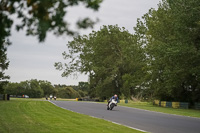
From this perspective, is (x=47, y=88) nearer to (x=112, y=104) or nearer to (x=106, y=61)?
(x=106, y=61)

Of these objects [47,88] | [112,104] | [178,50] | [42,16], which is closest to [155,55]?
[178,50]

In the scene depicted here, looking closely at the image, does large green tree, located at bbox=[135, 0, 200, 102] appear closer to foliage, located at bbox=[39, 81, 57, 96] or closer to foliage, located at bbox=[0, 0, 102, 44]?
foliage, located at bbox=[0, 0, 102, 44]

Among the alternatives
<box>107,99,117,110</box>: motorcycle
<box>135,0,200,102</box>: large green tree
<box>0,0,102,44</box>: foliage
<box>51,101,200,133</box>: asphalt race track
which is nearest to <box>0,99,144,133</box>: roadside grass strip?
<box>51,101,200,133</box>: asphalt race track

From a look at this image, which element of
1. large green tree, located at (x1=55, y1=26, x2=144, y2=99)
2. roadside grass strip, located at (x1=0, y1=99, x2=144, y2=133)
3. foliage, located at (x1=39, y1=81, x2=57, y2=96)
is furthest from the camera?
foliage, located at (x1=39, y1=81, x2=57, y2=96)

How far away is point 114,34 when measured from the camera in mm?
76875

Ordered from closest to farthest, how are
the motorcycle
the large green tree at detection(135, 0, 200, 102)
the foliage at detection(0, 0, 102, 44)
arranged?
1. the foliage at detection(0, 0, 102, 44)
2. the motorcycle
3. the large green tree at detection(135, 0, 200, 102)

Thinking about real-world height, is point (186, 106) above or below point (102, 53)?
below

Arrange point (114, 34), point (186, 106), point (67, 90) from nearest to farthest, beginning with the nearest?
point (186, 106), point (114, 34), point (67, 90)

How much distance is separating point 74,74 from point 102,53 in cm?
917

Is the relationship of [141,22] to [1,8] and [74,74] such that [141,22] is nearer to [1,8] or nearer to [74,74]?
[74,74]

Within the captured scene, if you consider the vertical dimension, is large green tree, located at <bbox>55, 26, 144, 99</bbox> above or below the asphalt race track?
above

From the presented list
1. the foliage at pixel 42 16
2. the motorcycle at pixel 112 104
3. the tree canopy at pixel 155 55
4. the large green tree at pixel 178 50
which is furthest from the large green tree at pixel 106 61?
the foliage at pixel 42 16

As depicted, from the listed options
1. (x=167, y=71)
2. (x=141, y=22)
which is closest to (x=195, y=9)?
(x=167, y=71)

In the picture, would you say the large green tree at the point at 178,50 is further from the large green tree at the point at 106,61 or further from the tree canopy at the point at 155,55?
the large green tree at the point at 106,61
